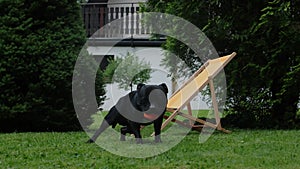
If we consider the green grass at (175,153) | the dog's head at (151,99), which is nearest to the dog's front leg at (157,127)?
the dog's head at (151,99)

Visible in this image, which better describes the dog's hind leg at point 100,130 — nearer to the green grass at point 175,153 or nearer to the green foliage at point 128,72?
the green grass at point 175,153

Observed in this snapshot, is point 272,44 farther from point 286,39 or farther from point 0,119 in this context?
point 0,119

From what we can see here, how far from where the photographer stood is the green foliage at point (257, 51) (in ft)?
33.2

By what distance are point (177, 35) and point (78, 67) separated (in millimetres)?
2260

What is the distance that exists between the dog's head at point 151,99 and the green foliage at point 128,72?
5968 millimetres

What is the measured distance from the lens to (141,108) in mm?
7715

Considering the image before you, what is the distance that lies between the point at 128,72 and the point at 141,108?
6.55 m

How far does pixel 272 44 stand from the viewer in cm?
1045

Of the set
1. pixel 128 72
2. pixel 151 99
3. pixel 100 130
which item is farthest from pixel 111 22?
pixel 151 99

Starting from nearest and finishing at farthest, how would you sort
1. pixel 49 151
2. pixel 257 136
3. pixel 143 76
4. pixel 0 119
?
pixel 49 151 < pixel 257 136 < pixel 0 119 < pixel 143 76

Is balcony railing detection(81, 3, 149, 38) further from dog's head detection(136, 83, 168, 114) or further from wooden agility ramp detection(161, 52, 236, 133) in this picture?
dog's head detection(136, 83, 168, 114)

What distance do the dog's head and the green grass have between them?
1.61ft

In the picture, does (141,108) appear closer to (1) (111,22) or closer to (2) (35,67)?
(2) (35,67)

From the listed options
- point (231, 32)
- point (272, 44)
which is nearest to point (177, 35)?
point (231, 32)
